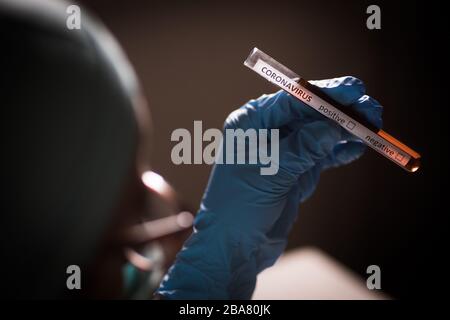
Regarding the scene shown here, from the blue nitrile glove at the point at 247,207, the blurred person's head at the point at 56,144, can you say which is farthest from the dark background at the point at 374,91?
the blurred person's head at the point at 56,144

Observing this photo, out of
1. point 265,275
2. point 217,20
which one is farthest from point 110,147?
point 217,20

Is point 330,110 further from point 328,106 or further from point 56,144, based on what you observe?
point 56,144

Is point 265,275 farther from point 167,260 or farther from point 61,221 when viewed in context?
point 61,221

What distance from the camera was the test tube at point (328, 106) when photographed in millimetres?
540

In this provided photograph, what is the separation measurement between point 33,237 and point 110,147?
0.11m

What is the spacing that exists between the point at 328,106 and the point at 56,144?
334 mm

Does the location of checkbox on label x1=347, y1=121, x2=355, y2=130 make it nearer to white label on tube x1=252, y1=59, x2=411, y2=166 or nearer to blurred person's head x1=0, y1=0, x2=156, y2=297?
white label on tube x1=252, y1=59, x2=411, y2=166

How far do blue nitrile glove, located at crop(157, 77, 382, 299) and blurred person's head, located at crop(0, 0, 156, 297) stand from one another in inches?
11.4

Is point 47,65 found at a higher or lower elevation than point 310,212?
lower

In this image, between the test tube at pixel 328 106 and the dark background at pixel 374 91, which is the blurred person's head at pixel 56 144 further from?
the dark background at pixel 374 91

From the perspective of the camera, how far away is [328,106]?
1.79ft

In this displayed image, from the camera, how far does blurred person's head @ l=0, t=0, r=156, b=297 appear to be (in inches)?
15.1
